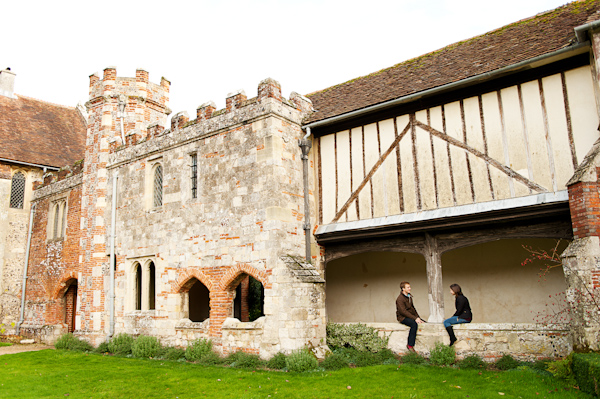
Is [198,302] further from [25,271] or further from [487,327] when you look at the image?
[487,327]

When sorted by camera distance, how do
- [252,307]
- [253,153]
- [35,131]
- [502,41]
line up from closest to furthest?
[502,41] → [253,153] → [252,307] → [35,131]

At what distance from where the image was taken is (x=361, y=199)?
10297 mm

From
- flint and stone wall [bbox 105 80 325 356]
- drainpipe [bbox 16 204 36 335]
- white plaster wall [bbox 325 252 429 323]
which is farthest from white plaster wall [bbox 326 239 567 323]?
drainpipe [bbox 16 204 36 335]

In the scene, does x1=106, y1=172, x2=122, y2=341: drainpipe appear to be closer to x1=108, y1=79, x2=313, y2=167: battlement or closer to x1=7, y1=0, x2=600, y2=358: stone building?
x1=7, y1=0, x2=600, y2=358: stone building

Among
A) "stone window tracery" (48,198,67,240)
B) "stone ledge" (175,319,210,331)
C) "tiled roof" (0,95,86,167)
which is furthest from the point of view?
"tiled roof" (0,95,86,167)

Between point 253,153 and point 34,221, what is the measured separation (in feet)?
39.3

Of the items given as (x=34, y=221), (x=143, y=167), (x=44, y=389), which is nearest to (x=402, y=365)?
(x=44, y=389)

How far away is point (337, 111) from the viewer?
1082cm

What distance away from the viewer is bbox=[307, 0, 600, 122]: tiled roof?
29.0 ft

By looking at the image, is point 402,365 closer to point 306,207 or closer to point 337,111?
point 306,207

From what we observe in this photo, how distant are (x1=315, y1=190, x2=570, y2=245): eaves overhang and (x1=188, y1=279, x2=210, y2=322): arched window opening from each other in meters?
5.87

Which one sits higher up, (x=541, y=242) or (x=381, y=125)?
(x=381, y=125)

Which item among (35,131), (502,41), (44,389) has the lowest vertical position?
(44,389)

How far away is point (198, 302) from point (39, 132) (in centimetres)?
1085
